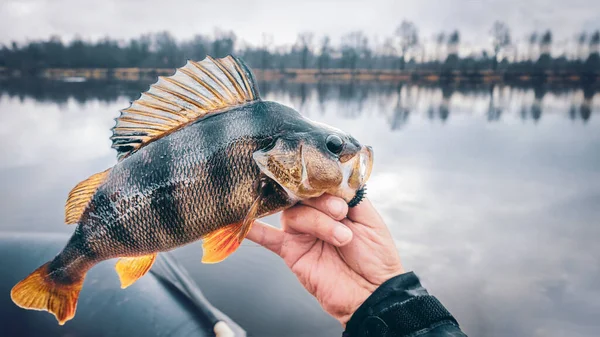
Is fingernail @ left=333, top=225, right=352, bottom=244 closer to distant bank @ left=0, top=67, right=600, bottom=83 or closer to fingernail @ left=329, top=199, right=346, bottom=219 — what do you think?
fingernail @ left=329, top=199, right=346, bottom=219

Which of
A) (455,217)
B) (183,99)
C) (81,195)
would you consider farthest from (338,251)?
(455,217)

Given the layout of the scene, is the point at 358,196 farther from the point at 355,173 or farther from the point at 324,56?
the point at 324,56

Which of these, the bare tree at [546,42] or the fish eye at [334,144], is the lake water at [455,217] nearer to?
the fish eye at [334,144]

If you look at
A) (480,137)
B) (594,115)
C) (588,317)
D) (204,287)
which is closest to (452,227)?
(588,317)

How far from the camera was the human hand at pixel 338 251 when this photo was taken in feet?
6.91

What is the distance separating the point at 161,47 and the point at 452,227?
8035cm

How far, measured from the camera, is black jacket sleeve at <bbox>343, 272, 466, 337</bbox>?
6.68ft

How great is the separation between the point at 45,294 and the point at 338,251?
5.28 ft

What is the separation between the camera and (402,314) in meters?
2.08

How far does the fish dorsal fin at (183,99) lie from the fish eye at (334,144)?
1.39ft

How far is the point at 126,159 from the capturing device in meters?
1.88

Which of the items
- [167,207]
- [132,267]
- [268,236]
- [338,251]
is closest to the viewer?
[167,207]

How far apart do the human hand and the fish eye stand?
0.31 m

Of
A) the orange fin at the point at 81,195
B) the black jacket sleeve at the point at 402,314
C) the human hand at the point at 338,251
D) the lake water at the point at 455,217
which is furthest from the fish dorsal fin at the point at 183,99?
the lake water at the point at 455,217
